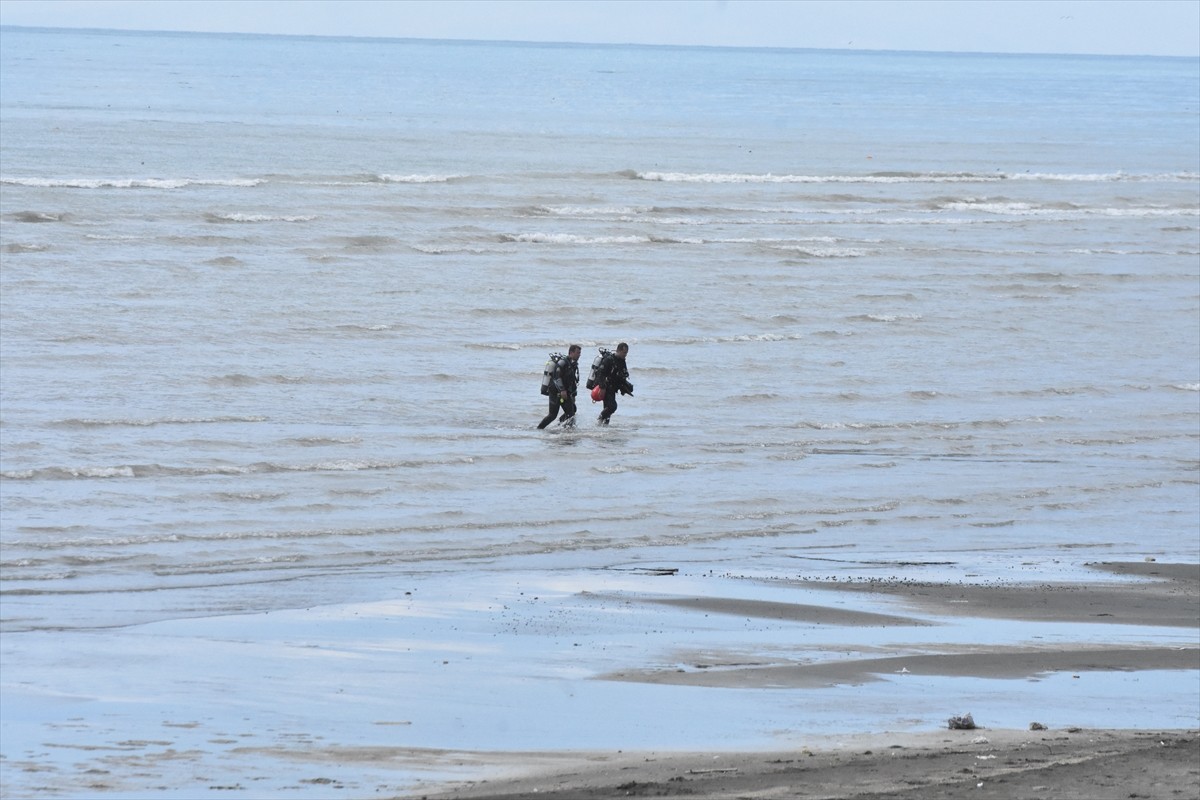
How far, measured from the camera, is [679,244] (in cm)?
4169

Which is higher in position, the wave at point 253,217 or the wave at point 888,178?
the wave at point 888,178

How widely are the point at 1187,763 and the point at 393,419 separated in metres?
14.2

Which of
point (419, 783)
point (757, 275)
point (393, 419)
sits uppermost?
point (757, 275)

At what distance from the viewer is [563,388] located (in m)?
20.7

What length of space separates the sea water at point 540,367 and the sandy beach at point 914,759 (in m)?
3.43

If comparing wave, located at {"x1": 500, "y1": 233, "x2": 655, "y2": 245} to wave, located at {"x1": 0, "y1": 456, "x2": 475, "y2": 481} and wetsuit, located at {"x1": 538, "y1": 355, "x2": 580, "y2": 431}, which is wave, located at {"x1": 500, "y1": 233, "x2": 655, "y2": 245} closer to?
wetsuit, located at {"x1": 538, "y1": 355, "x2": 580, "y2": 431}

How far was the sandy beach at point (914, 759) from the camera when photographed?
740 centimetres

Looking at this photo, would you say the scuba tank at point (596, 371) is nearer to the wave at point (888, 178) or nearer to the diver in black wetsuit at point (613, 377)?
the diver in black wetsuit at point (613, 377)

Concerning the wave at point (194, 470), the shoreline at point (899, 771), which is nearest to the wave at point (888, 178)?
the wave at point (194, 470)

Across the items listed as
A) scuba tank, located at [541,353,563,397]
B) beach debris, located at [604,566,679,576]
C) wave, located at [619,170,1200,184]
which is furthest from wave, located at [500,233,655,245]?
beach debris, located at [604,566,679,576]

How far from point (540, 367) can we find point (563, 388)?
4521 millimetres

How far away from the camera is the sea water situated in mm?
15266

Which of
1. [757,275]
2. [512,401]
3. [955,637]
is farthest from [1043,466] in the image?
[757,275]

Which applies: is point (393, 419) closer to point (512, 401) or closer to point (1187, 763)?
point (512, 401)
